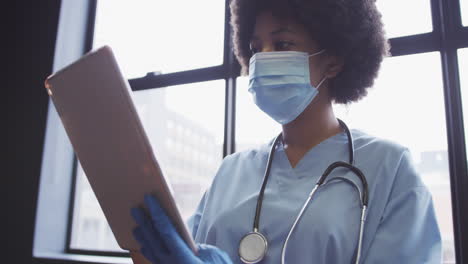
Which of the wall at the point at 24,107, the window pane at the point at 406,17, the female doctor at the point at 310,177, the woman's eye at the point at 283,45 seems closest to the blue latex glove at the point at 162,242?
the female doctor at the point at 310,177

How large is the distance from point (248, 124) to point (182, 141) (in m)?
0.44

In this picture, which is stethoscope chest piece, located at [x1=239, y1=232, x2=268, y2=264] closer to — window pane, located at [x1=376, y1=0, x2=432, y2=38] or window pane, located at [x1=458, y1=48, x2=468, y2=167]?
window pane, located at [x1=458, y1=48, x2=468, y2=167]

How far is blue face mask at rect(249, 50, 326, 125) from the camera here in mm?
916

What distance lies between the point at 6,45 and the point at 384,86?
2.12 metres

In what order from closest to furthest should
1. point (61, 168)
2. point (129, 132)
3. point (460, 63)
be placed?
point (129, 132) → point (460, 63) → point (61, 168)

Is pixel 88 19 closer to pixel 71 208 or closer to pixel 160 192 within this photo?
pixel 71 208

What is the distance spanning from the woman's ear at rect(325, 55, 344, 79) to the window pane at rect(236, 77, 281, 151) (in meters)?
0.53

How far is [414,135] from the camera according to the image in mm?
1246

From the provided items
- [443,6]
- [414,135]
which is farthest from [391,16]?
[414,135]

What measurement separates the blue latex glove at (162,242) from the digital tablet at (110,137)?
1 centimetres

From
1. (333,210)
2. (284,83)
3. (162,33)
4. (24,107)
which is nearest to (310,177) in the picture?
(333,210)

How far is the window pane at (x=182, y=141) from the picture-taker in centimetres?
168

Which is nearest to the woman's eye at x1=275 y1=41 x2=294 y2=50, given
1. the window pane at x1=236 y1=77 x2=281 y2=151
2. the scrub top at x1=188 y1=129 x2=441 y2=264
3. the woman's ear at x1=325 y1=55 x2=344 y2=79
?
the woman's ear at x1=325 y1=55 x2=344 y2=79

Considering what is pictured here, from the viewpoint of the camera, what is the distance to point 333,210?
0.77 m
